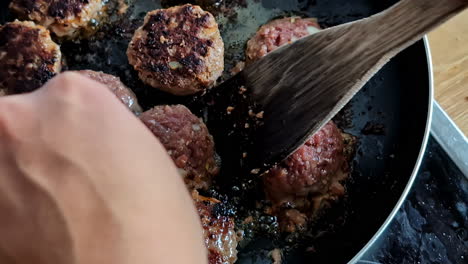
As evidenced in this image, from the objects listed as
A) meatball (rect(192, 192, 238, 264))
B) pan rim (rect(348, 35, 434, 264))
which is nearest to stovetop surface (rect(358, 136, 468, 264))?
pan rim (rect(348, 35, 434, 264))

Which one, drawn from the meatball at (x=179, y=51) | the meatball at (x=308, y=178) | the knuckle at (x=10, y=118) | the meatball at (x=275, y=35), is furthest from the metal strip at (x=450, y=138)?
the knuckle at (x=10, y=118)

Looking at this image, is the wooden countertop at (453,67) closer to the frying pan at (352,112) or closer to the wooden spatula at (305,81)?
the frying pan at (352,112)

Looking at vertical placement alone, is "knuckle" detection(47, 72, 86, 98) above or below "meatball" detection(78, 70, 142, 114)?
above

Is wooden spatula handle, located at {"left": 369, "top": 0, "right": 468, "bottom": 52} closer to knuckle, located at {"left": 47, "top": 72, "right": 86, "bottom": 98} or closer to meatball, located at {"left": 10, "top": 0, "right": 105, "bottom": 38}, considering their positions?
knuckle, located at {"left": 47, "top": 72, "right": 86, "bottom": 98}

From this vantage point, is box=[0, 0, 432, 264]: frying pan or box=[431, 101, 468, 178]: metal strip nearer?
box=[0, 0, 432, 264]: frying pan

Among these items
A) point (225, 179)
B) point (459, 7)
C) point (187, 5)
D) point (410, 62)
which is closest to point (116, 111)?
point (459, 7)

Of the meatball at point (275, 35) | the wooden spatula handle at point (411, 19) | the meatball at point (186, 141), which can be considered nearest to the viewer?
the wooden spatula handle at point (411, 19)
